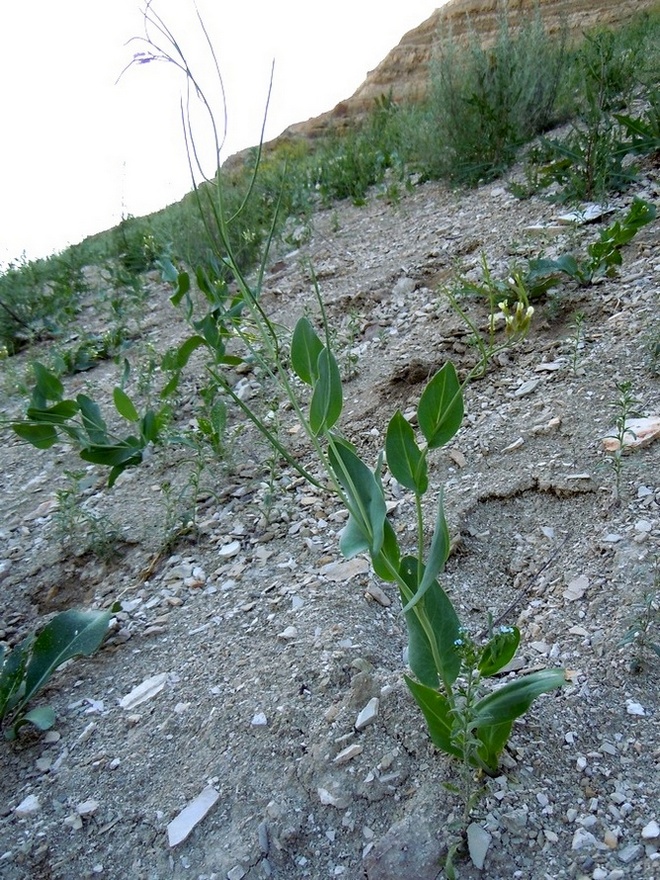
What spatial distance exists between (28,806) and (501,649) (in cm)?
101

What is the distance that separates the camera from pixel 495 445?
7.63ft

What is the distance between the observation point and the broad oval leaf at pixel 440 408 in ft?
4.28

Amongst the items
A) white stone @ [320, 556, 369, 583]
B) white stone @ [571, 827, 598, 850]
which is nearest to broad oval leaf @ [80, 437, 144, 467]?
white stone @ [320, 556, 369, 583]

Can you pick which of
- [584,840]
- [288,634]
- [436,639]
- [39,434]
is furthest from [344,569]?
[39,434]

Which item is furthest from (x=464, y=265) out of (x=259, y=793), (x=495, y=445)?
(x=259, y=793)

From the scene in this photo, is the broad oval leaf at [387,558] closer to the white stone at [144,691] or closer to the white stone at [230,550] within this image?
the white stone at [144,691]

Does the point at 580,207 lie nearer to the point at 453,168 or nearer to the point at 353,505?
the point at 453,168

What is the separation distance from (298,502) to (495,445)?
0.63 m

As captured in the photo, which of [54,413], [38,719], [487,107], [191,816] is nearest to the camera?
[191,816]

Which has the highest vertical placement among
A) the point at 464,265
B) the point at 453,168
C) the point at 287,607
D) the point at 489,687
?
the point at 453,168

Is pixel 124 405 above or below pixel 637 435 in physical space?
above

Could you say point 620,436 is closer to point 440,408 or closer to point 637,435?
point 637,435

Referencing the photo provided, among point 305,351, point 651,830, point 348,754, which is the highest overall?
point 305,351

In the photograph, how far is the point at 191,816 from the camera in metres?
1.43
